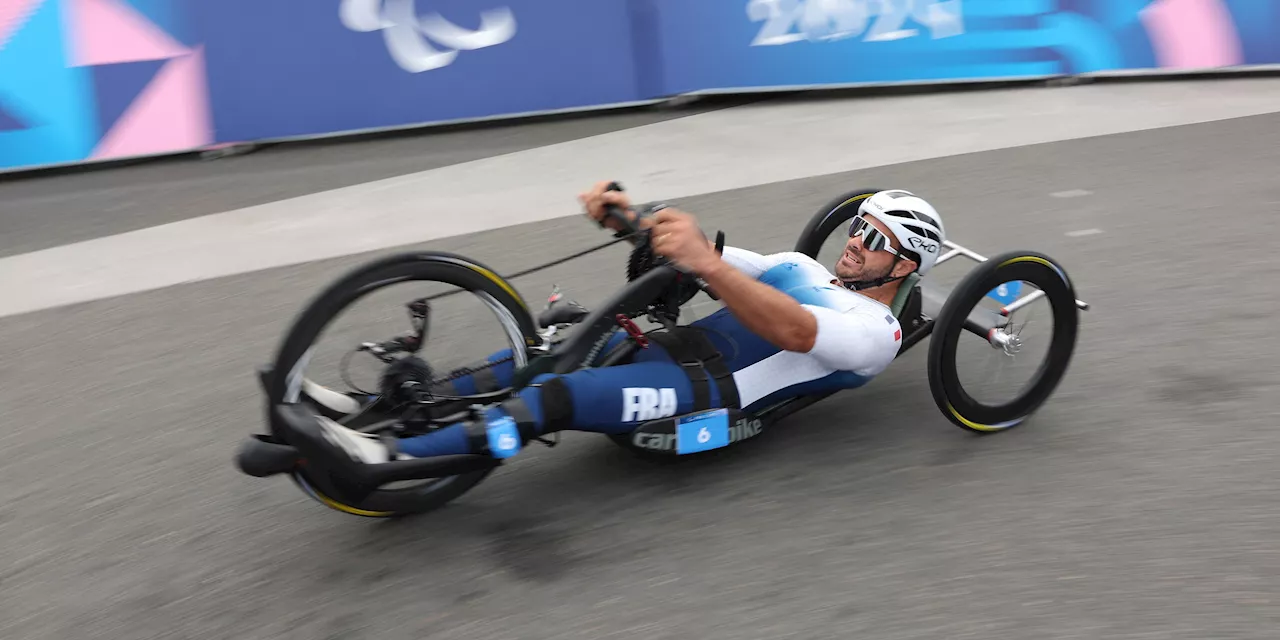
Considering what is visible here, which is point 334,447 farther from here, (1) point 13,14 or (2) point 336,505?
(1) point 13,14

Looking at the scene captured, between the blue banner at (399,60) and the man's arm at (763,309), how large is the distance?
5532mm

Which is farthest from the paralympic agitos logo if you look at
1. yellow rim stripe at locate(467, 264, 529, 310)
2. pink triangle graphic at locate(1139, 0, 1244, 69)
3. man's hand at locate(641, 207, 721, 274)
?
man's hand at locate(641, 207, 721, 274)

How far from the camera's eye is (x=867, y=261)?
3582mm

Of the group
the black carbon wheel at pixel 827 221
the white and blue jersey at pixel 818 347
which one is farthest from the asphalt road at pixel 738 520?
the black carbon wheel at pixel 827 221

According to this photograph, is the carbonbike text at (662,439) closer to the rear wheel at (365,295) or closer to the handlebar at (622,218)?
the rear wheel at (365,295)

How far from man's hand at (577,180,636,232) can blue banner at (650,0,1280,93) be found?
5.41 m

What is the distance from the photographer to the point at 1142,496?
3.17 m

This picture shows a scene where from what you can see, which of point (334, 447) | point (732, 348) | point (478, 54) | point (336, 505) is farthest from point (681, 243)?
point (478, 54)

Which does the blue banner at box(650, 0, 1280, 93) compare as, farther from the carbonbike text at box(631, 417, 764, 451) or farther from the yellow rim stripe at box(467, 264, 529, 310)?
the carbonbike text at box(631, 417, 764, 451)

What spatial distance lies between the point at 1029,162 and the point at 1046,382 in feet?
11.4

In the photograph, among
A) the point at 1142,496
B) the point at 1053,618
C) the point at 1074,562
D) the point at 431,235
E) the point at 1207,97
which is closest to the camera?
the point at 1053,618

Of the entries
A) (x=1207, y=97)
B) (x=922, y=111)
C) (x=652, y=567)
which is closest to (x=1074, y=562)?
(x=652, y=567)

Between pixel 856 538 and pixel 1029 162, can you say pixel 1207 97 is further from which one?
pixel 856 538

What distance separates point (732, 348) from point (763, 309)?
33cm
